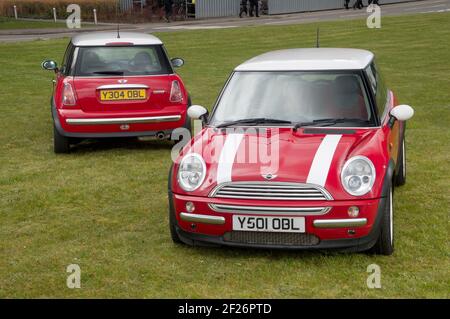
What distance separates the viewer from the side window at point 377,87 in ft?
22.4

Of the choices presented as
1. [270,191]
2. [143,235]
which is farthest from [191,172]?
[143,235]

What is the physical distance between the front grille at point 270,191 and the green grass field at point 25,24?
119 feet

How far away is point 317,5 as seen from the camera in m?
50.0

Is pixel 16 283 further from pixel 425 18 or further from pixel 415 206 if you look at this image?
pixel 425 18

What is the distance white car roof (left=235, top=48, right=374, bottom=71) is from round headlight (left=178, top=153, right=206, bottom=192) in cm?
139

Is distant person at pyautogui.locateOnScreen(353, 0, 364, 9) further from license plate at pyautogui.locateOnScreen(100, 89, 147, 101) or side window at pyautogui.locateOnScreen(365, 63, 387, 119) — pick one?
side window at pyautogui.locateOnScreen(365, 63, 387, 119)

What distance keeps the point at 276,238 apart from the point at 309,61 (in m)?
2.02

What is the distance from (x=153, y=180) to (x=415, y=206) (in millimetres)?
2969

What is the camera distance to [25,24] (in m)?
42.1

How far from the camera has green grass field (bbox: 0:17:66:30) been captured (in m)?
40.4

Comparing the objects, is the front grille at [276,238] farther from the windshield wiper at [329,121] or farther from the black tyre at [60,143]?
the black tyre at [60,143]

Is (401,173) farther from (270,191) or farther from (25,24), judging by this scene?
(25,24)

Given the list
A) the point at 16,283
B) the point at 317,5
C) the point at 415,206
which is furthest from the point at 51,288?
the point at 317,5

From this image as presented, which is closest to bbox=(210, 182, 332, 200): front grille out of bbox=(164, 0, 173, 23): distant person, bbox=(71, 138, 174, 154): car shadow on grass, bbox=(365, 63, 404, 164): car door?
bbox=(365, 63, 404, 164): car door
